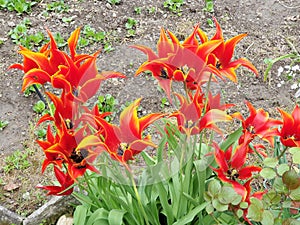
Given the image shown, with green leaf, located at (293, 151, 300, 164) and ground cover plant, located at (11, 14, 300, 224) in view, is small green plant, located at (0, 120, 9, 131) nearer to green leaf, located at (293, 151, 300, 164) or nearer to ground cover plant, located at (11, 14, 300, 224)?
ground cover plant, located at (11, 14, 300, 224)

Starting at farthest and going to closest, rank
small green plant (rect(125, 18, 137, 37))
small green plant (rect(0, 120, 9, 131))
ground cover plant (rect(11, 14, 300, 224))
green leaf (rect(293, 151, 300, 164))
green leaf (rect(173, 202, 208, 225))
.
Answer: small green plant (rect(125, 18, 137, 37)) → small green plant (rect(0, 120, 9, 131)) → green leaf (rect(173, 202, 208, 225)) → ground cover plant (rect(11, 14, 300, 224)) → green leaf (rect(293, 151, 300, 164))

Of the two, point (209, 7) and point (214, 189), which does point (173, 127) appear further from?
point (209, 7)

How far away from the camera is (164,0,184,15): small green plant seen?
413 centimetres

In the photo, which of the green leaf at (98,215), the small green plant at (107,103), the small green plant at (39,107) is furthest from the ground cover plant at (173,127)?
the small green plant at (39,107)

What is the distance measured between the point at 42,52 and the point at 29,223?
3.77 feet

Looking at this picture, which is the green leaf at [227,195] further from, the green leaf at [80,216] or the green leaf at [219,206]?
the green leaf at [80,216]

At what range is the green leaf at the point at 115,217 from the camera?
6.73 ft

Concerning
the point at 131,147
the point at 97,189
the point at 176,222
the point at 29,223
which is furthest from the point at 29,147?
the point at 131,147

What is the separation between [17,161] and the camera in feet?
10.2

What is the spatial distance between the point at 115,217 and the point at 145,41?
2.03 m

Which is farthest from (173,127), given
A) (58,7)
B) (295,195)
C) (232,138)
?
(58,7)

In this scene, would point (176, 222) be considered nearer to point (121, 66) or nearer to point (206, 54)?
point (206, 54)

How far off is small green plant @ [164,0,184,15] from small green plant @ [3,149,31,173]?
167 cm

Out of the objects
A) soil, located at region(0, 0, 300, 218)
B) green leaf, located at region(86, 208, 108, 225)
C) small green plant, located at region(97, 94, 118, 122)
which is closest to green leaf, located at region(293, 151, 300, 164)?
green leaf, located at region(86, 208, 108, 225)
